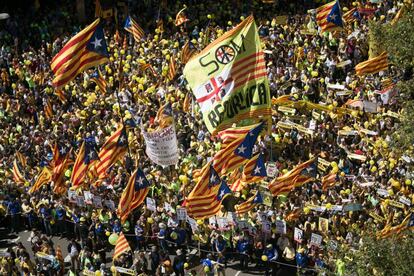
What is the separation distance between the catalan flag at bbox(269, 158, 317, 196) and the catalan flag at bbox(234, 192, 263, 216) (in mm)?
482

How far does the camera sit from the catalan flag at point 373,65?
30953mm

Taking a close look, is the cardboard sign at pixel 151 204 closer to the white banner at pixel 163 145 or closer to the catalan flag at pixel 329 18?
the white banner at pixel 163 145

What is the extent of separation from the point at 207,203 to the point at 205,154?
5.75 m

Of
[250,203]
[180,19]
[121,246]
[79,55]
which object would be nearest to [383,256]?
[250,203]

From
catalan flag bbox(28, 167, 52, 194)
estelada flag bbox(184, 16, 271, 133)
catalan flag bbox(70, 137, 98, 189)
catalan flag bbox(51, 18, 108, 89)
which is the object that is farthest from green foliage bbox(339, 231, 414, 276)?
catalan flag bbox(28, 167, 52, 194)

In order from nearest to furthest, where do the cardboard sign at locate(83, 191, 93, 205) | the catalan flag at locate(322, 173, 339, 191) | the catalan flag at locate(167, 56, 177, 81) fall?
the catalan flag at locate(322, 173, 339, 191) → the cardboard sign at locate(83, 191, 93, 205) → the catalan flag at locate(167, 56, 177, 81)

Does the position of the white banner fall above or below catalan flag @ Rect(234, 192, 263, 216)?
above

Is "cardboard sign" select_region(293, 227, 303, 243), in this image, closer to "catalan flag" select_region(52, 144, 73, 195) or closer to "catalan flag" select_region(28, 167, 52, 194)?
"catalan flag" select_region(52, 144, 73, 195)

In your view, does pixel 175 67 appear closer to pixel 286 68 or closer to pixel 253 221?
pixel 286 68

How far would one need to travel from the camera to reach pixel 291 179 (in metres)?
Result: 26.5

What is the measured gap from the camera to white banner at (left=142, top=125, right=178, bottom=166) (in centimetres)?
2745

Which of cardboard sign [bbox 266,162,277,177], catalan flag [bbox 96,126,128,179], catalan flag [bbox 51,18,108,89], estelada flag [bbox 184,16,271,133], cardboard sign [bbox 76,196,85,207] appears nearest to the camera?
estelada flag [bbox 184,16,271,133]

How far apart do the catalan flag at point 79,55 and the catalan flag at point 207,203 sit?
4.75m

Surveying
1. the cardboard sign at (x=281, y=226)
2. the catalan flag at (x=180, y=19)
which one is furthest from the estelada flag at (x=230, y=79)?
the catalan flag at (x=180, y=19)
